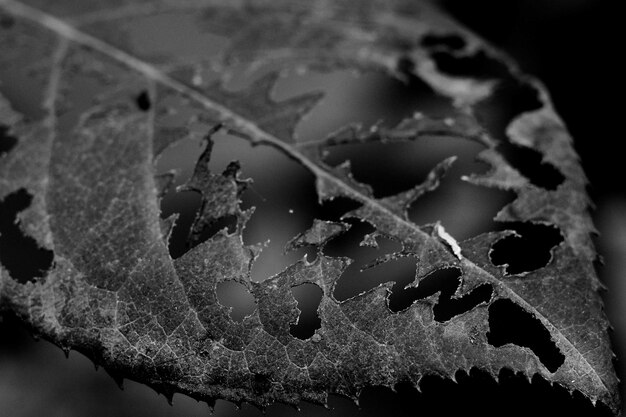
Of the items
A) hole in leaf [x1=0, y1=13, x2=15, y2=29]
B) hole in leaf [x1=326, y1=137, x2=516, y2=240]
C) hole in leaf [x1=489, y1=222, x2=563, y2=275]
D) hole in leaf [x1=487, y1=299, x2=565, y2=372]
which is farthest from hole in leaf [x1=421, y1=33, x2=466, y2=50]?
hole in leaf [x1=0, y1=13, x2=15, y2=29]

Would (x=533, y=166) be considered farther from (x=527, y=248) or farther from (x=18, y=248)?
(x=18, y=248)

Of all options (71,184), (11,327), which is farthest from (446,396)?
(11,327)

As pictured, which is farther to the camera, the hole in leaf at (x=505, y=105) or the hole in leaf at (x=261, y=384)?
the hole in leaf at (x=505, y=105)

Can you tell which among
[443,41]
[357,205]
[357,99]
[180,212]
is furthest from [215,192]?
[443,41]

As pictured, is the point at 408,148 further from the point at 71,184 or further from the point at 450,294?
the point at 71,184

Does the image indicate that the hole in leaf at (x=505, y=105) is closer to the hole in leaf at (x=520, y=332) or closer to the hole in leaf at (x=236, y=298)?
the hole in leaf at (x=520, y=332)

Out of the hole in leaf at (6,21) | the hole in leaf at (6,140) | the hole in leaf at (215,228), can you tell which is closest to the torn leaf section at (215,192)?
the hole in leaf at (215,228)
